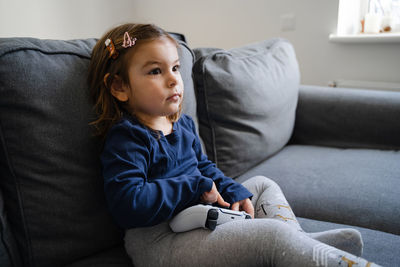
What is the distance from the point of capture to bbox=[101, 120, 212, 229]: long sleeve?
84 cm

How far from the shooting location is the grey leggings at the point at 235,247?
74 cm

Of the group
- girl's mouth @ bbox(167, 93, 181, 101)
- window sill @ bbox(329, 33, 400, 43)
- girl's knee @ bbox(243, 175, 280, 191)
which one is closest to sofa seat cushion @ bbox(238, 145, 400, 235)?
girl's knee @ bbox(243, 175, 280, 191)

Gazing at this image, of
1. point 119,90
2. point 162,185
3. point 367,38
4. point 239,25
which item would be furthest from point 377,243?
point 239,25

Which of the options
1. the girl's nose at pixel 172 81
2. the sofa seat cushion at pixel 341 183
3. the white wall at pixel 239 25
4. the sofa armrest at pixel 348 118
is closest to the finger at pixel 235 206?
the sofa seat cushion at pixel 341 183

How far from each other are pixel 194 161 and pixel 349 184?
2.01 ft

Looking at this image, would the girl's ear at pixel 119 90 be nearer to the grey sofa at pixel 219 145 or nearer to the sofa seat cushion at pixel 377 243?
the grey sofa at pixel 219 145

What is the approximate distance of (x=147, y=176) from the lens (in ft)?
3.11

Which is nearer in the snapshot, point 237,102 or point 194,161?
point 194,161

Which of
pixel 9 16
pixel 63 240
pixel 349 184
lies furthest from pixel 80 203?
pixel 9 16

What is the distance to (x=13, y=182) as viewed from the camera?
34.2 inches

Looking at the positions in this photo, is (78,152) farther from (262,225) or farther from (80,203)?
(262,225)

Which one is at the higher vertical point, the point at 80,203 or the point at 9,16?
the point at 9,16

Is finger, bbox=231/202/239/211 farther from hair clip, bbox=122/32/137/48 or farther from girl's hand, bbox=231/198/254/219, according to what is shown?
hair clip, bbox=122/32/137/48

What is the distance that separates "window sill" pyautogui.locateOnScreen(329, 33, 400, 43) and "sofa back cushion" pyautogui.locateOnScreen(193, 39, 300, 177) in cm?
103
